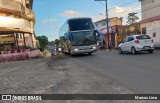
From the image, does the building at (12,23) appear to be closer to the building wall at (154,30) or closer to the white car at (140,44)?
the white car at (140,44)

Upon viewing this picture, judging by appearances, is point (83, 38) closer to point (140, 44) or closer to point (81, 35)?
point (81, 35)

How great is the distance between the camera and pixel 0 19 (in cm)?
3197

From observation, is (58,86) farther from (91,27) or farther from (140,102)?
(91,27)

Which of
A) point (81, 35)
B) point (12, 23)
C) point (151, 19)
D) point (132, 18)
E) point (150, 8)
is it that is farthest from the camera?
point (132, 18)

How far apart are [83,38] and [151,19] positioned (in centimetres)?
1359

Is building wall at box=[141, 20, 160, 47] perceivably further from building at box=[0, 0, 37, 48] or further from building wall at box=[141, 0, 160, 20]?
building at box=[0, 0, 37, 48]

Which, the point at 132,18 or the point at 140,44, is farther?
the point at 132,18

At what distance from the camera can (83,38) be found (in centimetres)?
2616

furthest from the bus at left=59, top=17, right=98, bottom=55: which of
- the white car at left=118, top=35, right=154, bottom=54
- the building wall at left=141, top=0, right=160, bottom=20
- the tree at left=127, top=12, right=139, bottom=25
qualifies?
the tree at left=127, top=12, right=139, bottom=25

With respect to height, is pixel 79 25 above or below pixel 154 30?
above

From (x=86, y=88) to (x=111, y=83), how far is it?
116cm

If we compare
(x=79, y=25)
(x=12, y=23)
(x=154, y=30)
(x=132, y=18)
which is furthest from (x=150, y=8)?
(x=132, y=18)

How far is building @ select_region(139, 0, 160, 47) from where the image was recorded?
112 ft

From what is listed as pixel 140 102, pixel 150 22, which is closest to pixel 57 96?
pixel 140 102
